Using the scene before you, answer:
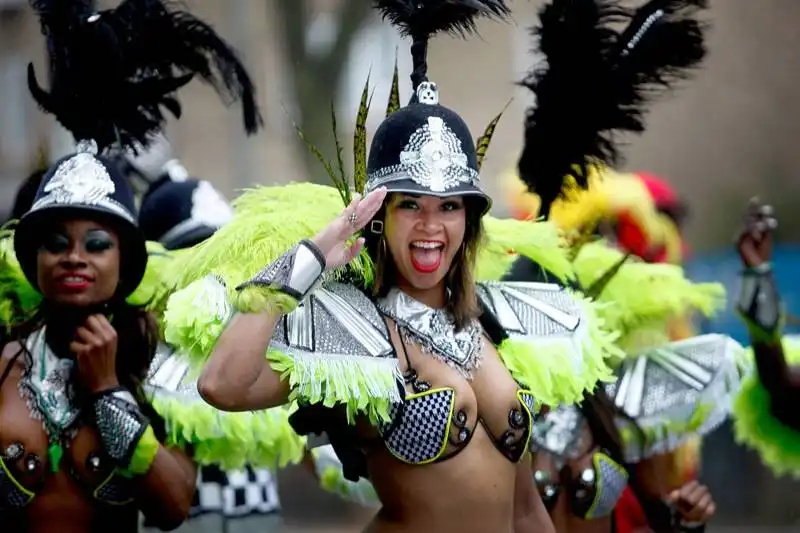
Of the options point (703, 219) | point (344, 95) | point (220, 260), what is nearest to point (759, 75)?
point (703, 219)

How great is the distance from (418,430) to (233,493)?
2206 mm

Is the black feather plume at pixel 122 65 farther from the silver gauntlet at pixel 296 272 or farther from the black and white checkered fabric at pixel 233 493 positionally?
the black and white checkered fabric at pixel 233 493

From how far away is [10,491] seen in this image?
4211 mm

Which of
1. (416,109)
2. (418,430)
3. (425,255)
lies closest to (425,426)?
(418,430)

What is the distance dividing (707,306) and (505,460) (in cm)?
165

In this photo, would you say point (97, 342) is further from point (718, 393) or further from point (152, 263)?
point (718, 393)

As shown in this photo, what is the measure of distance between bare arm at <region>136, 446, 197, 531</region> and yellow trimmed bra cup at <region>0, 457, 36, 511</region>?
355 mm

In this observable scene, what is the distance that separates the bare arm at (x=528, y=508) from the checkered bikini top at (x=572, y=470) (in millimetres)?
634

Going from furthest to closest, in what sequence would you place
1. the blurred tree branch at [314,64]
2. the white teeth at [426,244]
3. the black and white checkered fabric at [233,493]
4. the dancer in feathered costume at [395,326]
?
the blurred tree branch at [314,64], the black and white checkered fabric at [233,493], the white teeth at [426,244], the dancer in feathered costume at [395,326]

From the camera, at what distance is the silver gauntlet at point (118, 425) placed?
4.26 m

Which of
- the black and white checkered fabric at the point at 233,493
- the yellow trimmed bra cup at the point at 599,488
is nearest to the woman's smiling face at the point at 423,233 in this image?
the yellow trimmed bra cup at the point at 599,488

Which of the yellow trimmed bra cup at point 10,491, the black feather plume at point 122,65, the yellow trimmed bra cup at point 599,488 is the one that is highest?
the black feather plume at point 122,65

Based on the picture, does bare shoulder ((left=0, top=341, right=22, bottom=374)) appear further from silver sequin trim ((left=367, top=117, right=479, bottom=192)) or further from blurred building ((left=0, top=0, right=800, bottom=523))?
blurred building ((left=0, top=0, right=800, bottom=523))

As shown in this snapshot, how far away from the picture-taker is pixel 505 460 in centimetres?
380
